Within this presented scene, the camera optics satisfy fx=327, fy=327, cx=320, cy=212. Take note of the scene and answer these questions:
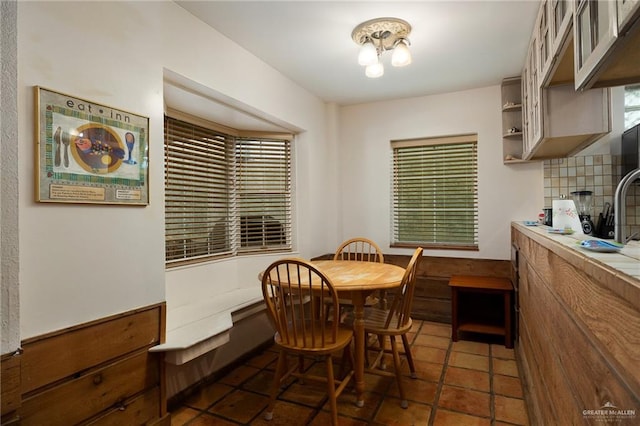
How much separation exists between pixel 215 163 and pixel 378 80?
185cm

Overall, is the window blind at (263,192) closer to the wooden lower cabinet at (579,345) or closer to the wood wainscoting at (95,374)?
the wood wainscoting at (95,374)

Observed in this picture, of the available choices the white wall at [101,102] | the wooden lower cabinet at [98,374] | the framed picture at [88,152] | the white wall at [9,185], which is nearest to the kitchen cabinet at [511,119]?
the white wall at [101,102]

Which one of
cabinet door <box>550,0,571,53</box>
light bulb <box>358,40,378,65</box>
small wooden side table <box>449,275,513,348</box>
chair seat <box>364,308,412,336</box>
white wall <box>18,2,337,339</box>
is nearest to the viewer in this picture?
white wall <box>18,2,337,339</box>

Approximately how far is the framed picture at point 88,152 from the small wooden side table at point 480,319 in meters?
2.70

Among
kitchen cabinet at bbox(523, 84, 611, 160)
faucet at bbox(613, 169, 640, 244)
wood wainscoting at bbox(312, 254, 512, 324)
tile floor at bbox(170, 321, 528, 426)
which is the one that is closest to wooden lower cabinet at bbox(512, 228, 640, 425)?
faucet at bbox(613, 169, 640, 244)

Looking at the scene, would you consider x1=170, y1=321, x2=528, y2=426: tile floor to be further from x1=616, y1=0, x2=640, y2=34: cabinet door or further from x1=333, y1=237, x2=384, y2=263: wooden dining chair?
x1=616, y1=0, x2=640, y2=34: cabinet door

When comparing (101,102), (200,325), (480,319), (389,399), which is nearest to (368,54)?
(101,102)

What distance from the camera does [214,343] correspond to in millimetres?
1961

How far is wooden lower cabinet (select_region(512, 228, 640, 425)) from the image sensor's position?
648mm

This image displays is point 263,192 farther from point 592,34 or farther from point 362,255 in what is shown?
point 592,34

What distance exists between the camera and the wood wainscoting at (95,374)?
4.29 feet

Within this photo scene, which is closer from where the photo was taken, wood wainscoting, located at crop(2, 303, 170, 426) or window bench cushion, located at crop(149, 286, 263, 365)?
wood wainscoting, located at crop(2, 303, 170, 426)

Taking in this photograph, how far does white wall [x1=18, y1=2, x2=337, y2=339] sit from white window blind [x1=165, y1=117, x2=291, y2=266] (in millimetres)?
701

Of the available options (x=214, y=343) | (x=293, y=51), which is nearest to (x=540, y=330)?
(x=214, y=343)
